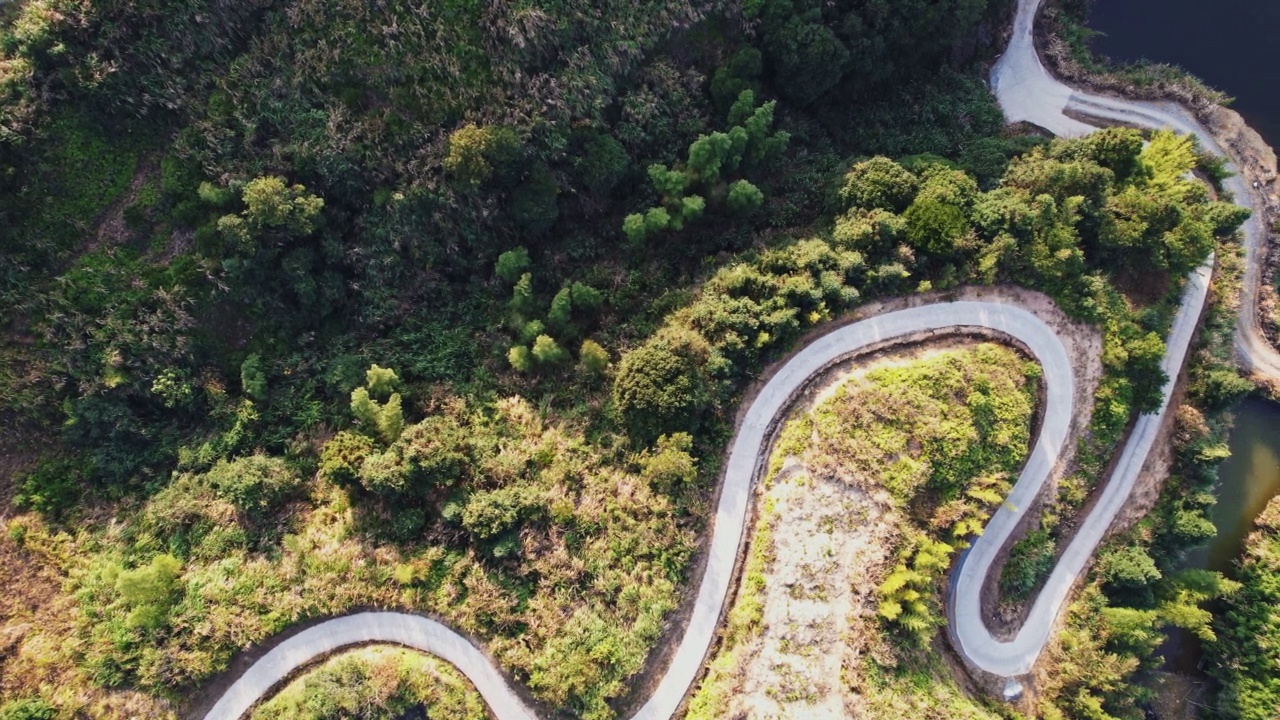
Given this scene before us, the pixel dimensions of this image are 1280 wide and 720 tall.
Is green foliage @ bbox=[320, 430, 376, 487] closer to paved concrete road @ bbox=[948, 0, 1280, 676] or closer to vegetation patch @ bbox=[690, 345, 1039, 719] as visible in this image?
vegetation patch @ bbox=[690, 345, 1039, 719]

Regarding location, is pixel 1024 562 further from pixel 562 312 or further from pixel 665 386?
pixel 562 312

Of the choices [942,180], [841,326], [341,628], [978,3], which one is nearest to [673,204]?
[841,326]

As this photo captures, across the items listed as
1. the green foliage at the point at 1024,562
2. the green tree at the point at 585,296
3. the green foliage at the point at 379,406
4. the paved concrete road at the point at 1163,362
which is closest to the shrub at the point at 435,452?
the green foliage at the point at 379,406

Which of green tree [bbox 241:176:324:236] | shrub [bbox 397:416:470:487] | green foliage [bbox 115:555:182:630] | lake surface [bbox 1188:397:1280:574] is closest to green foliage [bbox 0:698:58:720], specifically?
green foliage [bbox 115:555:182:630]

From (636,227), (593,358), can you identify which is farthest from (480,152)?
(593,358)

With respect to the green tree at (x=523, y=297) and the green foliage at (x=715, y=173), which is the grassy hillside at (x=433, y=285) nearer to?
the green foliage at (x=715, y=173)
